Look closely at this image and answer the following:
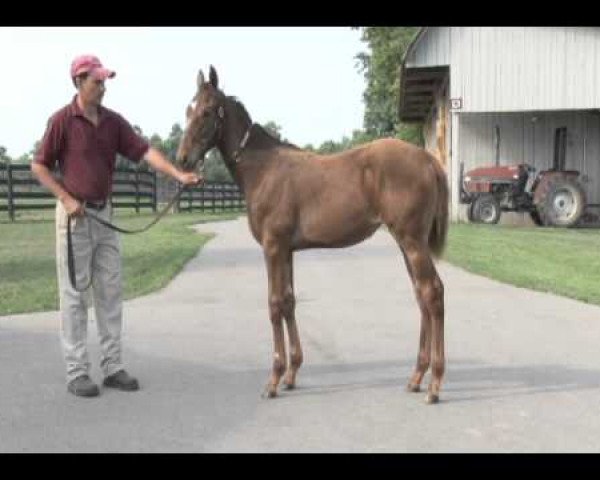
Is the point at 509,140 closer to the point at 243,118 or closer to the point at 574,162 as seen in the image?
the point at 574,162

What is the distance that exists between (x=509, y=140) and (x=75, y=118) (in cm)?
2248

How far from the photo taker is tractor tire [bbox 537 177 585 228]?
23.1m

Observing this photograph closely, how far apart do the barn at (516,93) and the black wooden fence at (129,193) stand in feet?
24.3

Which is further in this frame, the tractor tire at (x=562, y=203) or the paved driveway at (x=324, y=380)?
the tractor tire at (x=562, y=203)

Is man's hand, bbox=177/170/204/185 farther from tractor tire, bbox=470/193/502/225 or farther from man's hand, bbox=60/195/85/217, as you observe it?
tractor tire, bbox=470/193/502/225

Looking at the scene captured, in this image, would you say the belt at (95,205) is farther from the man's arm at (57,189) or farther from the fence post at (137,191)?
the fence post at (137,191)

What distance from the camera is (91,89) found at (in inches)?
218

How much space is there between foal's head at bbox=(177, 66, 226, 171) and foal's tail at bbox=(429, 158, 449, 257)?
1627 mm

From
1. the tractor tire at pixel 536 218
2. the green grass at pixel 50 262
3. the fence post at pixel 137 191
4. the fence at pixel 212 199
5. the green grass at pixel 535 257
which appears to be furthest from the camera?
the fence at pixel 212 199

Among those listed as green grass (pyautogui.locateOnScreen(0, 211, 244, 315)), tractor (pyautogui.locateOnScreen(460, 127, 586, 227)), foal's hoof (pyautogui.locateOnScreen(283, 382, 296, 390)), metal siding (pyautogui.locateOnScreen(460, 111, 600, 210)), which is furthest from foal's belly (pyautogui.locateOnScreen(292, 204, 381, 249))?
metal siding (pyautogui.locateOnScreen(460, 111, 600, 210))

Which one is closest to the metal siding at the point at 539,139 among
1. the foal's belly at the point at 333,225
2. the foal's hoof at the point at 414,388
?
the foal's belly at the point at 333,225

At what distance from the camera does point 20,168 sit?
29984 mm

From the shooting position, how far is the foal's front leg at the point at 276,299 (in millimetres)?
5605
